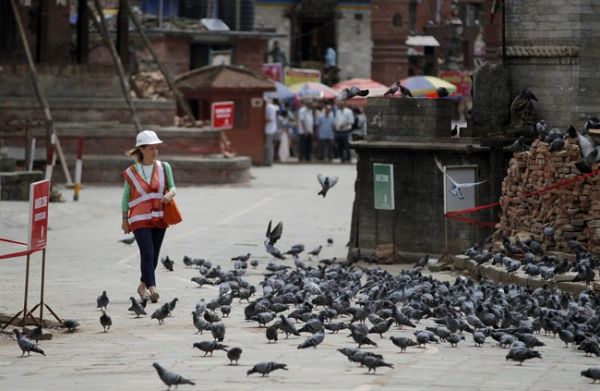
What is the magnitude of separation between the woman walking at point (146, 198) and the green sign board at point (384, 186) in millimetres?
7214

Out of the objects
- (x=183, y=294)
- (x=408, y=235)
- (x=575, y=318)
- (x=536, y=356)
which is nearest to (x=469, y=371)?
(x=536, y=356)

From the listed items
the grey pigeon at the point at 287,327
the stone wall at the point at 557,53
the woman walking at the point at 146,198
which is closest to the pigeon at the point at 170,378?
the grey pigeon at the point at 287,327

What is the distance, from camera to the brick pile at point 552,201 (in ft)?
71.2

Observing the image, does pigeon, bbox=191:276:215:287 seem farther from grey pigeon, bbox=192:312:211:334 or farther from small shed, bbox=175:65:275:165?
small shed, bbox=175:65:275:165

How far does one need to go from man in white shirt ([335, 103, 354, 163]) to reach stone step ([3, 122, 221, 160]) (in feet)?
42.7

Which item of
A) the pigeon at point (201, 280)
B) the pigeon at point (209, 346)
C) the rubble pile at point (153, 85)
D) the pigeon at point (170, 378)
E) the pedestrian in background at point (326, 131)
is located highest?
the pigeon at point (170, 378)

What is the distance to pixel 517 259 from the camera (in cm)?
2239

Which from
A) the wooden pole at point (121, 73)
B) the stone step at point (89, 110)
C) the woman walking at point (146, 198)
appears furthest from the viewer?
the stone step at point (89, 110)

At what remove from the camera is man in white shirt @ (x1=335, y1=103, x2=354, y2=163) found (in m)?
55.9

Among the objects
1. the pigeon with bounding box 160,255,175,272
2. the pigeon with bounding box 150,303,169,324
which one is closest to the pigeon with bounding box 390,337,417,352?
the pigeon with bounding box 150,303,169,324

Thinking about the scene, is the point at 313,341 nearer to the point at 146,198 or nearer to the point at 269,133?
the point at 146,198

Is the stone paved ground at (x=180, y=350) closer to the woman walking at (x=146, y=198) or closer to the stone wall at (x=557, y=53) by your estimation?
A: the woman walking at (x=146, y=198)

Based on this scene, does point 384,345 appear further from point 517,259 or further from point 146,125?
point 146,125

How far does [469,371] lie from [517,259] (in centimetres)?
900
